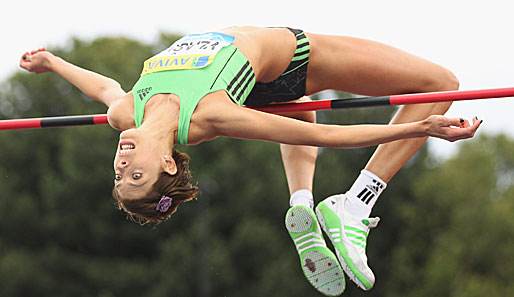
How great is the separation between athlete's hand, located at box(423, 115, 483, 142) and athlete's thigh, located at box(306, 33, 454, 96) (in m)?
0.67

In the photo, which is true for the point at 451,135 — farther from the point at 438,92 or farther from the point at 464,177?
the point at 464,177

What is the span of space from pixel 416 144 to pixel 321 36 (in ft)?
2.52

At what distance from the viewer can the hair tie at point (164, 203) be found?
3.36 meters

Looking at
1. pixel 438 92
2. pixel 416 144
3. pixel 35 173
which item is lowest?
pixel 35 173

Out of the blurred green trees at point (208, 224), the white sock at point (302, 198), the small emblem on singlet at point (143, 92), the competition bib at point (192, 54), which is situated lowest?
the blurred green trees at point (208, 224)

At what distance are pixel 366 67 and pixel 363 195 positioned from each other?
69 cm

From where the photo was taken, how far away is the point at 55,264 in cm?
1945

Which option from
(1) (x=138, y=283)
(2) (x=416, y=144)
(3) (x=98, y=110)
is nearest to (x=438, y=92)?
(2) (x=416, y=144)

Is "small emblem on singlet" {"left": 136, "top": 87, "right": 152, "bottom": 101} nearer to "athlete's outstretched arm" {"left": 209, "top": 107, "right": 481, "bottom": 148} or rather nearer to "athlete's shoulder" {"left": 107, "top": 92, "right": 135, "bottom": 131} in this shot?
"athlete's shoulder" {"left": 107, "top": 92, "right": 135, "bottom": 131}

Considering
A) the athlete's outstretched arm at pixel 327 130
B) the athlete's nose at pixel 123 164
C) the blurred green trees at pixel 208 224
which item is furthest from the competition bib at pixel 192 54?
the blurred green trees at pixel 208 224

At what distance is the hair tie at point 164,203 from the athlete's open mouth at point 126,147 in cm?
28

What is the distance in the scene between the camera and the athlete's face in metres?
3.16

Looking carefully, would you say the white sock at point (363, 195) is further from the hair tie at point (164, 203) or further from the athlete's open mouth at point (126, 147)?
the athlete's open mouth at point (126, 147)

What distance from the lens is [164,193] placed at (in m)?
3.35
